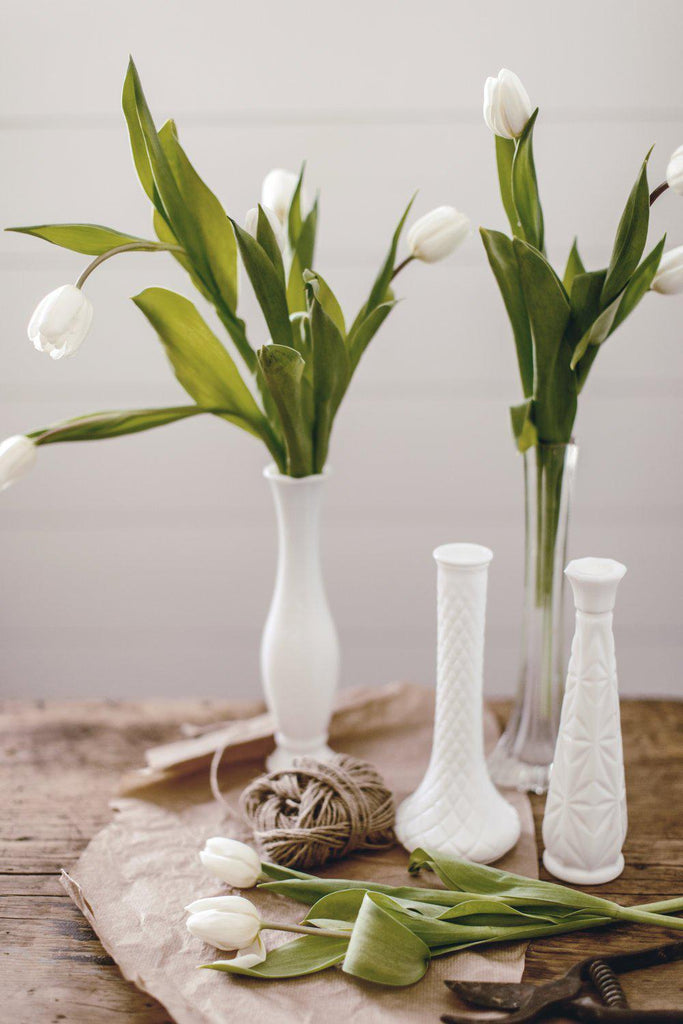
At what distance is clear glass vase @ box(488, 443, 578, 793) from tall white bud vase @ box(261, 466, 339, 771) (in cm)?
17

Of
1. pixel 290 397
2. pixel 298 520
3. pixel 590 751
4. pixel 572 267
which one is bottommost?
pixel 590 751

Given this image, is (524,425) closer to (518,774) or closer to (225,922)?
(518,774)

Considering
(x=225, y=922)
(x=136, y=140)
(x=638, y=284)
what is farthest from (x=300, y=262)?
(x=225, y=922)

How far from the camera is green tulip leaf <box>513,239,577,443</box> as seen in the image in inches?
29.5

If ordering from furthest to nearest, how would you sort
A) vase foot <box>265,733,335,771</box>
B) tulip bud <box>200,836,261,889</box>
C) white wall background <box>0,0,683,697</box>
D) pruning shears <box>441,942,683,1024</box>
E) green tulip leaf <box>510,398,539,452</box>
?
white wall background <box>0,0,683,697</box> < vase foot <box>265,733,335,771</box> < green tulip leaf <box>510,398,539,452</box> < tulip bud <box>200,836,261,889</box> < pruning shears <box>441,942,683,1024</box>

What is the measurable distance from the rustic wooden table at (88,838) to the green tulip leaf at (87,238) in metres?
0.47

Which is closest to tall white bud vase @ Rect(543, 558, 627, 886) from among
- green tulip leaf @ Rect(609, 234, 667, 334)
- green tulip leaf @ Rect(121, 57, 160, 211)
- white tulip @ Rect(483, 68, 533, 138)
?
green tulip leaf @ Rect(609, 234, 667, 334)

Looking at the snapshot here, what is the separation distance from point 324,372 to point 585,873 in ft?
1.43

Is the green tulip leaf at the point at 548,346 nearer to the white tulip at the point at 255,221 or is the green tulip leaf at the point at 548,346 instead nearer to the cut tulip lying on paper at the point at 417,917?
the white tulip at the point at 255,221

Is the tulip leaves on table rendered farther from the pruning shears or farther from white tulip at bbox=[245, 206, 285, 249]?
the pruning shears

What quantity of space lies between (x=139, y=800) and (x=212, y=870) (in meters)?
0.19

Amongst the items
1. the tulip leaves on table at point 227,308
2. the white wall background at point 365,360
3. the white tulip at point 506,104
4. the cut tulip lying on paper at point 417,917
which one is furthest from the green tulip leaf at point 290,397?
the white wall background at point 365,360

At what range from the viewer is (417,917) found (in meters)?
0.66

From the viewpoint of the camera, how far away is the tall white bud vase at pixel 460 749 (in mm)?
756
